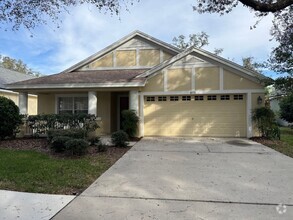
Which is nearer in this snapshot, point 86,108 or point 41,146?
point 41,146

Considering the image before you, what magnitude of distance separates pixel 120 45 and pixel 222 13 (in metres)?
8.50

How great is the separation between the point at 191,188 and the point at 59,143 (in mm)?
5185

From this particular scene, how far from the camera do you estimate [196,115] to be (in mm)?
14953

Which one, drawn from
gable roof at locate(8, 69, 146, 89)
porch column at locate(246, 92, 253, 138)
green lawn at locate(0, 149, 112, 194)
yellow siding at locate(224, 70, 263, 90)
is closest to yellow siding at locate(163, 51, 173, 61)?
gable roof at locate(8, 69, 146, 89)

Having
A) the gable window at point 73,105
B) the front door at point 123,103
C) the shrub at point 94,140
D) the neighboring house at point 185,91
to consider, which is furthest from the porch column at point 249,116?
the gable window at point 73,105

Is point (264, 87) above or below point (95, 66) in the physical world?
below

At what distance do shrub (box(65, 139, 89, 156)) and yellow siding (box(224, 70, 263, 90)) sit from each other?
8.33 metres

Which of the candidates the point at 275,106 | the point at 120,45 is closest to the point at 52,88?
the point at 120,45

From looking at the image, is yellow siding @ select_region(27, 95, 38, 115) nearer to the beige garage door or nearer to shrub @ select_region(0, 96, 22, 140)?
shrub @ select_region(0, 96, 22, 140)

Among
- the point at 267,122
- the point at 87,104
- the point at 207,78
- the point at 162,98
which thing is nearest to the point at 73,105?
the point at 87,104

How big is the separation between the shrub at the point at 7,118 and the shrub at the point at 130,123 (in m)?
4.79

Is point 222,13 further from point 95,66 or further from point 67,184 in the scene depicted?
point 95,66

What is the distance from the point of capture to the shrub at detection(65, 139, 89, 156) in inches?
354

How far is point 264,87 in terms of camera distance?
14258 mm
